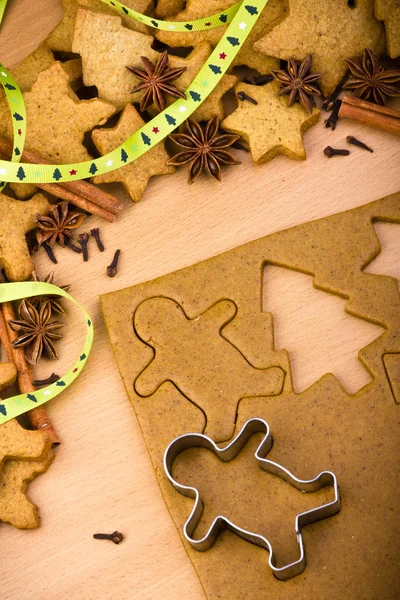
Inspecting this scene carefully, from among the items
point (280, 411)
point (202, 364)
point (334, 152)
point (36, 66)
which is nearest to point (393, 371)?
point (280, 411)

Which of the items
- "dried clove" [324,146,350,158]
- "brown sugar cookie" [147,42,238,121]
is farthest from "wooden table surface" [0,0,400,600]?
"brown sugar cookie" [147,42,238,121]

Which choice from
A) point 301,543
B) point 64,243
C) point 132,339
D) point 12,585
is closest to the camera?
point 301,543

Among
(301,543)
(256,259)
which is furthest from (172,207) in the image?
(301,543)

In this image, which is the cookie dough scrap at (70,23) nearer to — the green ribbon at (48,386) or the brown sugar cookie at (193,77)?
the brown sugar cookie at (193,77)

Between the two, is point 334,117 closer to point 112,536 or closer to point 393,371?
point 393,371

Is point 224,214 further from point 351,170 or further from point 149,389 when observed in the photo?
point 149,389

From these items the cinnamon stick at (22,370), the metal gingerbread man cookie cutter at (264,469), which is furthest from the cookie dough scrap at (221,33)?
the metal gingerbread man cookie cutter at (264,469)
